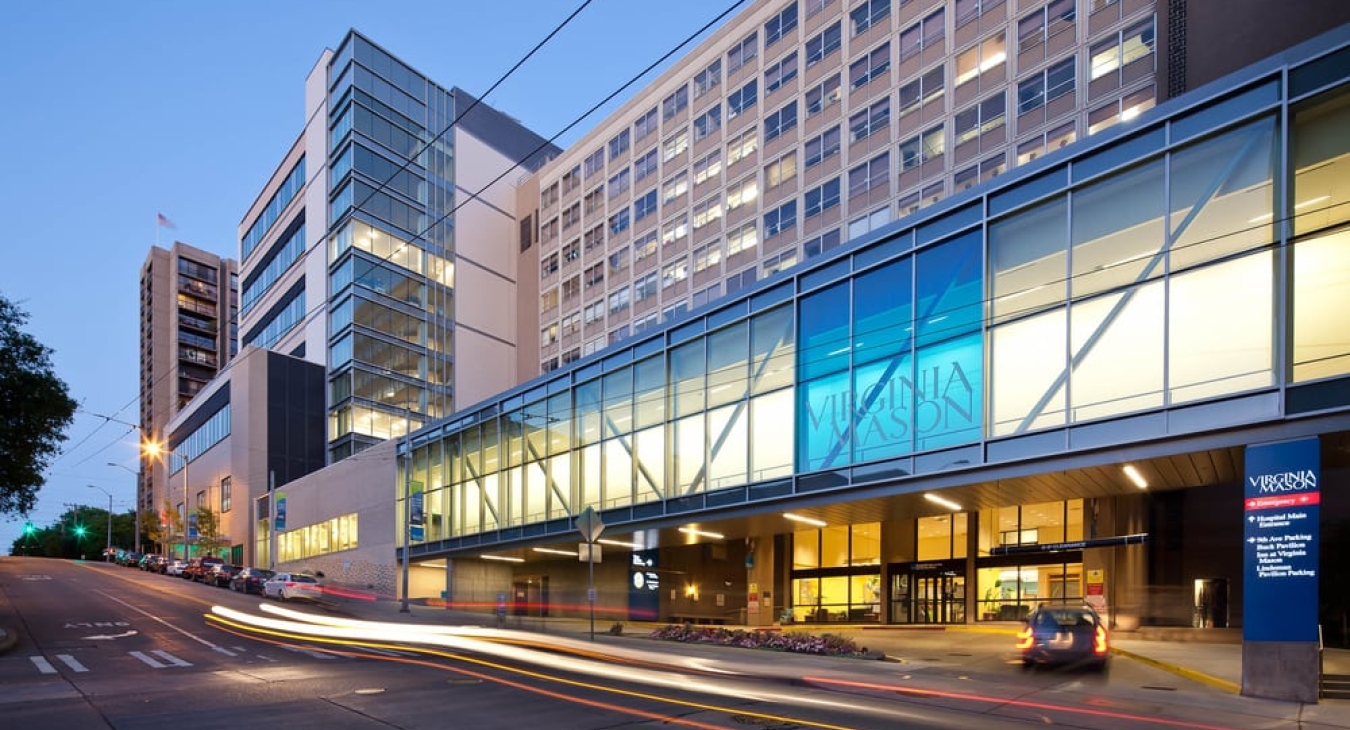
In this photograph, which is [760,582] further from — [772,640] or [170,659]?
[170,659]

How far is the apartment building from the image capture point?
36156 millimetres

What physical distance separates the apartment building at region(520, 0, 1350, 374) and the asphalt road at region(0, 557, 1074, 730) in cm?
2403

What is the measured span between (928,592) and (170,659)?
90.0 ft

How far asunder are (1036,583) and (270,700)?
1103 inches

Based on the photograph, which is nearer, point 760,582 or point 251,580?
point 760,582

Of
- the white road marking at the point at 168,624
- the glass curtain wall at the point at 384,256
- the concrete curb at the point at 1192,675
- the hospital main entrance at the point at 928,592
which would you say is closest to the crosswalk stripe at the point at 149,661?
the white road marking at the point at 168,624

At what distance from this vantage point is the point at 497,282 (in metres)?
75.4

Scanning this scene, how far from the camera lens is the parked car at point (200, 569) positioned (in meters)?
56.1

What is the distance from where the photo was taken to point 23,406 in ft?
99.0

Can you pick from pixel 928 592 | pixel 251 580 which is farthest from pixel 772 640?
pixel 251 580

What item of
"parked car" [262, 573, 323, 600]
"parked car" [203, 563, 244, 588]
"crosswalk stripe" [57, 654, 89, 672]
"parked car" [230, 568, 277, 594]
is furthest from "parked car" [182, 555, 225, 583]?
"crosswalk stripe" [57, 654, 89, 672]

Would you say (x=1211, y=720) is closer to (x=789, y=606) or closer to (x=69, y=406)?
(x=789, y=606)

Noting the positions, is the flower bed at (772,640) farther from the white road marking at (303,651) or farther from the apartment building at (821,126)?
the apartment building at (821,126)

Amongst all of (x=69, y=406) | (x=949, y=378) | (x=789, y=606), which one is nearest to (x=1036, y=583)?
(x=789, y=606)
